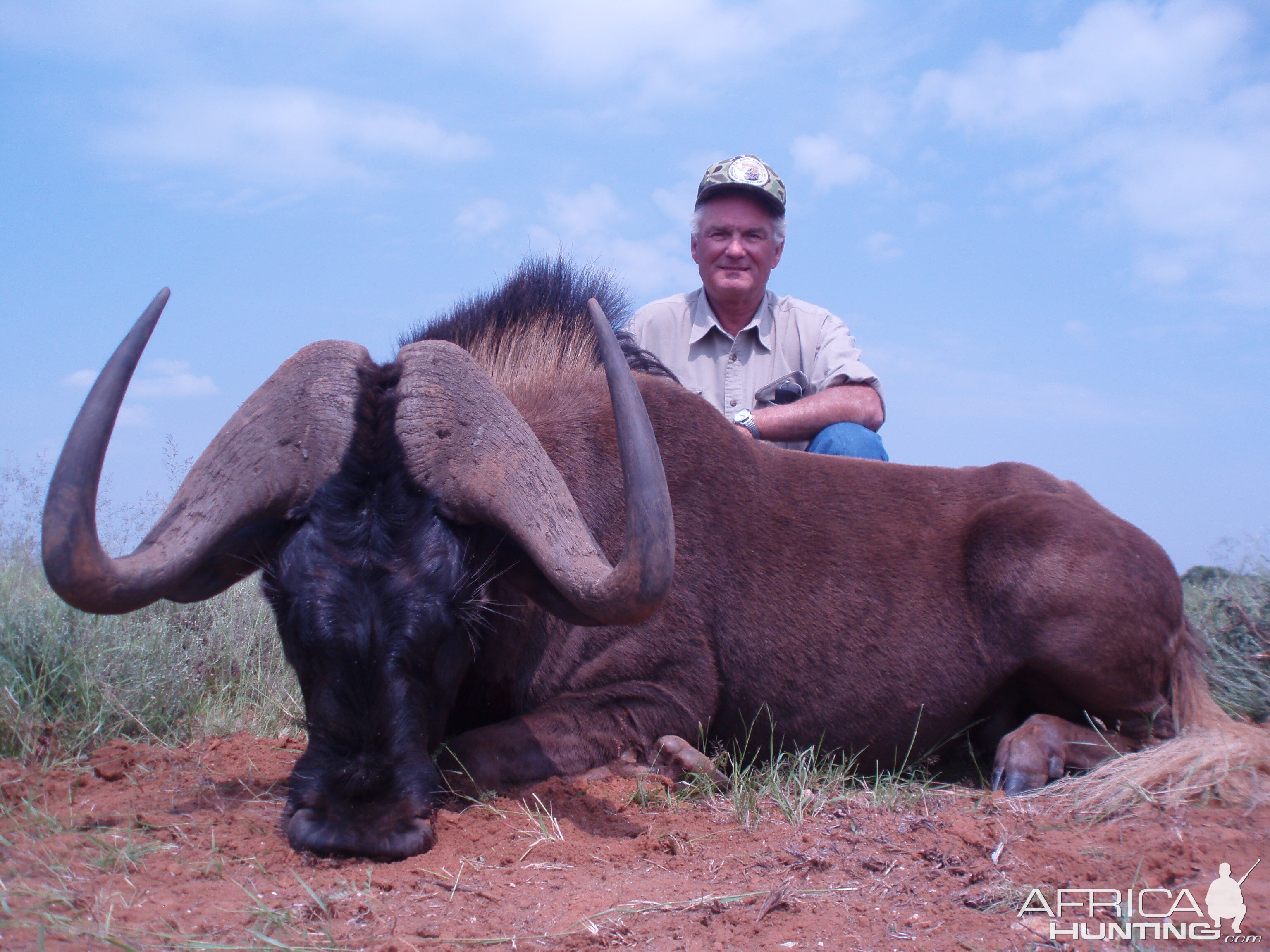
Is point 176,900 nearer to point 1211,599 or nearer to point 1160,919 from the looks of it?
point 1160,919

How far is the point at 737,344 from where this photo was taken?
6293 millimetres

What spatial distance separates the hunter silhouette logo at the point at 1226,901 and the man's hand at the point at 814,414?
3.31m

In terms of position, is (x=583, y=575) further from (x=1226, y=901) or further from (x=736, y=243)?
(x=736, y=243)

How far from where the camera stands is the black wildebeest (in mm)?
2627

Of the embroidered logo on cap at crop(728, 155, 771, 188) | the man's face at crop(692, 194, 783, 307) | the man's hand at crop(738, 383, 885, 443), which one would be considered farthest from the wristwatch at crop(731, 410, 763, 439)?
the embroidered logo on cap at crop(728, 155, 771, 188)

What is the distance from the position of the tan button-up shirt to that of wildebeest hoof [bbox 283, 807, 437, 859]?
395 centimetres

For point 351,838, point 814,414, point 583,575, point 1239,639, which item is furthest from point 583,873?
point 1239,639

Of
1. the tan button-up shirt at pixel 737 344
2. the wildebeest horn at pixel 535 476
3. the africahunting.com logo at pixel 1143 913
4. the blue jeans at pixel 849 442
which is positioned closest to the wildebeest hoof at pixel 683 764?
the wildebeest horn at pixel 535 476

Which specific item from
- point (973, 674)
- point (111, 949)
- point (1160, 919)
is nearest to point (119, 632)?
point (111, 949)

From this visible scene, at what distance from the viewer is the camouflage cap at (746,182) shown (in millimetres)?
6059

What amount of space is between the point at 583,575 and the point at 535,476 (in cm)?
40

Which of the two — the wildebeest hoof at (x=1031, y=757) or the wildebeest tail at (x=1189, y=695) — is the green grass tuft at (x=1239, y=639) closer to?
the wildebeest tail at (x=1189, y=695)

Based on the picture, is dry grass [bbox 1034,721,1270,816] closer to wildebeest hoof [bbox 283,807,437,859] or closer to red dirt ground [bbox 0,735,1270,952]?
red dirt ground [bbox 0,735,1270,952]

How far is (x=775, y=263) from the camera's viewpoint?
645 cm
